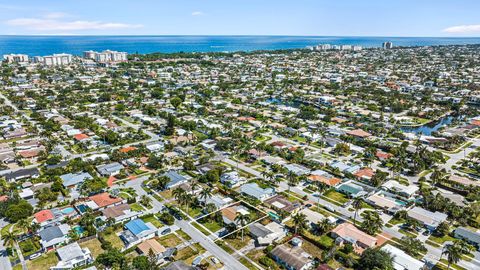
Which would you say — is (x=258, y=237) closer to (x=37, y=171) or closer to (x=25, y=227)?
(x=25, y=227)

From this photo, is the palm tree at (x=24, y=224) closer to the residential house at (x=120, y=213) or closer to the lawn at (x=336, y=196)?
the residential house at (x=120, y=213)

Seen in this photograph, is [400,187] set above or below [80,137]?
below

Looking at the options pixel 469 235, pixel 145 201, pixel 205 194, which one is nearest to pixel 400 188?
pixel 469 235

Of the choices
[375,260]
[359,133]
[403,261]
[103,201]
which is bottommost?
[403,261]

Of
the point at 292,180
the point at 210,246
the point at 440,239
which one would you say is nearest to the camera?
the point at 210,246

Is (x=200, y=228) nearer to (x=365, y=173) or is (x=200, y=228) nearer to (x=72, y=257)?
(x=72, y=257)

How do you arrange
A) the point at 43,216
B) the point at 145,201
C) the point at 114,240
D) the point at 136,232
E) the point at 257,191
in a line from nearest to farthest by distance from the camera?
the point at 136,232, the point at 114,240, the point at 43,216, the point at 145,201, the point at 257,191

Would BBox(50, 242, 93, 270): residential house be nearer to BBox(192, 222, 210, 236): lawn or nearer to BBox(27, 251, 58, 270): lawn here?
BBox(27, 251, 58, 270): lawn
